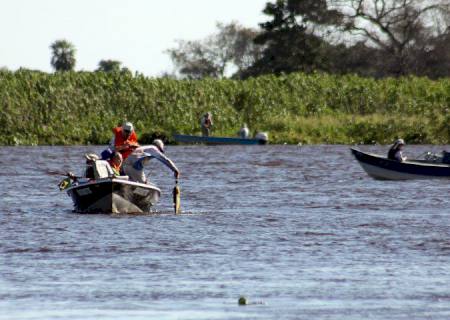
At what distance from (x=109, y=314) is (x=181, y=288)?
2.33 metres

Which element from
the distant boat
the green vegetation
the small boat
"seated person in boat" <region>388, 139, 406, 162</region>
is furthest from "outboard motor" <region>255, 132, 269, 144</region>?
"seated person in boat" <region>388, 139, 406, 162</region>

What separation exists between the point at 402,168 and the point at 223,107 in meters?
38.9

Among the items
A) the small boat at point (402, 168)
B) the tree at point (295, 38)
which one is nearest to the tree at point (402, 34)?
the tree at point (295, 38)

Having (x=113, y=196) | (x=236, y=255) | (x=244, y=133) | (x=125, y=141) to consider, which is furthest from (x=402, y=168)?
(x=244, y=133)

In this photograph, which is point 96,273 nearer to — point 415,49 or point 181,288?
point 181,288

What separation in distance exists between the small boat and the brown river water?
26.6 inches

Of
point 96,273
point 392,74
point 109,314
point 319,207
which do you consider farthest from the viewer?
point 392,74

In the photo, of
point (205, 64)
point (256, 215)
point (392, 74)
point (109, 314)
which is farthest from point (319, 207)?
point (205, 64)

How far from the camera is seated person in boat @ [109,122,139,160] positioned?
3253 centimetres

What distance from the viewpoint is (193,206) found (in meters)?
35.9

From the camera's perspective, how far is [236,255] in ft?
79.7

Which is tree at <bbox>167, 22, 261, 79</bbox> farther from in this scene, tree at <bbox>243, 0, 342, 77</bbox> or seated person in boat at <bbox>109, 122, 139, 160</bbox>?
seated person in boat at <bbox>109, 122, 139, 160</bbox>

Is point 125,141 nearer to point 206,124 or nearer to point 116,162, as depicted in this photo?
point 116,162

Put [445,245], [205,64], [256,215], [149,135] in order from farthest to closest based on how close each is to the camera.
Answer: [205,64] < [149,135] < [256,215] < [445,245]
